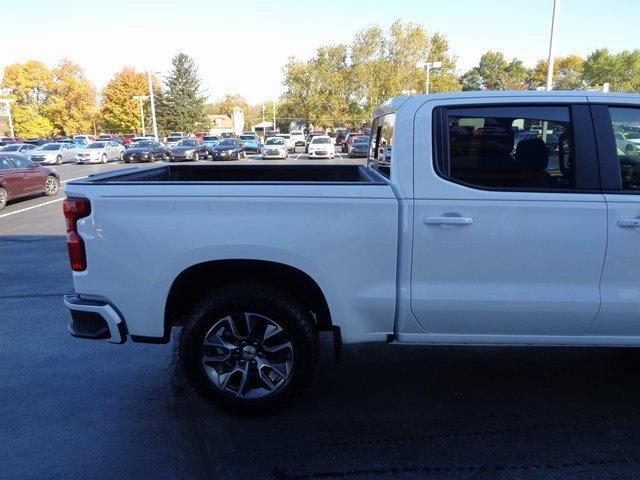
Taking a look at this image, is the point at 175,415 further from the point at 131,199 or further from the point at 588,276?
the point at 588,276

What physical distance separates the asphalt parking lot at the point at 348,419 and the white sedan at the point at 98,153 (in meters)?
33.8

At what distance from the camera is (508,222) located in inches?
116

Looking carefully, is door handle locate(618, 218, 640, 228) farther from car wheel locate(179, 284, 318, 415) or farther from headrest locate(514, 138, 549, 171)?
car wheel locate(179, 284, 318, 415)

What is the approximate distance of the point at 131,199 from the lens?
3.03 meters

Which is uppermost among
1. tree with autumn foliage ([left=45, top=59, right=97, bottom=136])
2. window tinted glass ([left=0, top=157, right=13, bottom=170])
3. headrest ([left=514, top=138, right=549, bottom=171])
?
tree with autumn foliage ([left=45, top=59, right=97, bottom=136])

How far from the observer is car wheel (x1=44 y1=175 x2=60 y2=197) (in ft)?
53.0

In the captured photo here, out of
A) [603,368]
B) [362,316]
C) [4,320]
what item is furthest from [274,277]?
[4,320]

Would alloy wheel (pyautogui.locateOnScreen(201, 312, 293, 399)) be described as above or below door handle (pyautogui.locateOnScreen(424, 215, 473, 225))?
below

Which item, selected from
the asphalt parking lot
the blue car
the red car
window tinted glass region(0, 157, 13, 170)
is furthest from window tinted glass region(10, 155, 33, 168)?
the blue car

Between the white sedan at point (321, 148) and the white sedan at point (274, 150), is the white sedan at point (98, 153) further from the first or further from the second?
the white sedan at point (321, 148)

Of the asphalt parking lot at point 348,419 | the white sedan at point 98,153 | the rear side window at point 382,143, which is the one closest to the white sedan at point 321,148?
the white sedan at point 98,153

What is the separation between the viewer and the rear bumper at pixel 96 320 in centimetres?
316

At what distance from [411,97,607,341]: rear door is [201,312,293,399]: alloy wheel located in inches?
36.7

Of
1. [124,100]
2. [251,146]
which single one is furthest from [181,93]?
[251,146]
